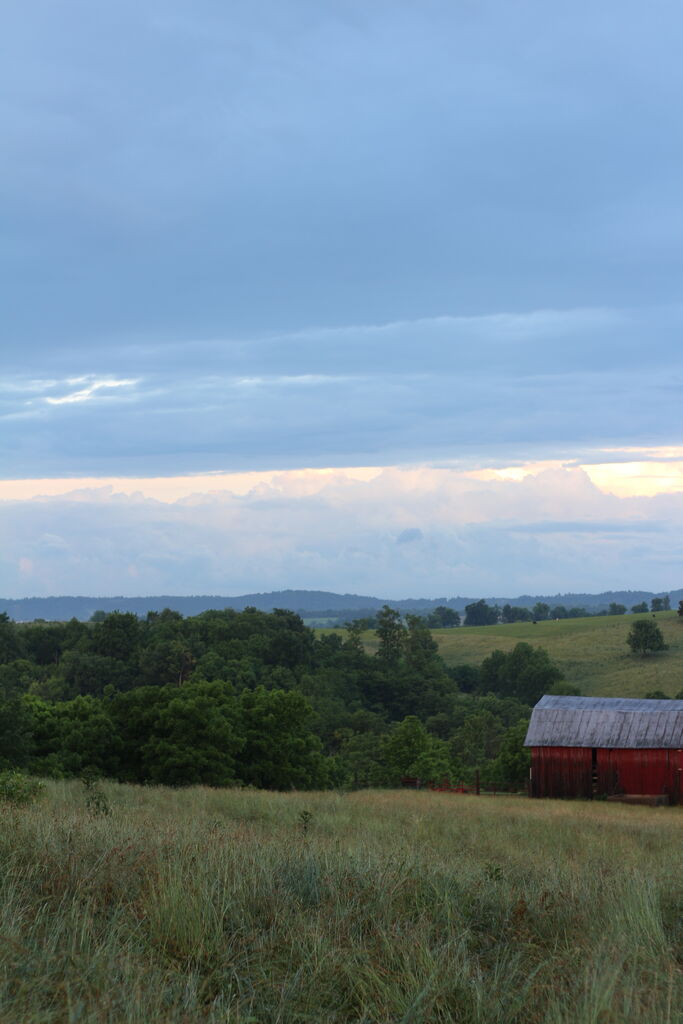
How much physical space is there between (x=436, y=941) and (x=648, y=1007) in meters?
1.81

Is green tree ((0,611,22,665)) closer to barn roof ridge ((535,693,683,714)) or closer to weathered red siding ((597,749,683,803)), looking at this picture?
barn roof ridge ((535,693,683,714))

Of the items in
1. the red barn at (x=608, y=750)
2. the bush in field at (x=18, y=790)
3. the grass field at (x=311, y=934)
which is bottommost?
the red barn at (x=608, y=750)

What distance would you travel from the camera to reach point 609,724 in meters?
46.1

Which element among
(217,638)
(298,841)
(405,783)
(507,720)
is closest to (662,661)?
(507,720)

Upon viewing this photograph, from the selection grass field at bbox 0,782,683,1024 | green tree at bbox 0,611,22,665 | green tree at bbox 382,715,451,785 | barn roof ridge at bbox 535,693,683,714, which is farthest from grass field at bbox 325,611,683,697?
grass field at bbox 0,782,683,1024

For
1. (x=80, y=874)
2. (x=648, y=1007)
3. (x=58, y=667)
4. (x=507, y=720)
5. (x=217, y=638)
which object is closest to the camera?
(x=648, y=1007)

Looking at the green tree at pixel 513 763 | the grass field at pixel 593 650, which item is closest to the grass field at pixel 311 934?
the green tree at pixel 513 763

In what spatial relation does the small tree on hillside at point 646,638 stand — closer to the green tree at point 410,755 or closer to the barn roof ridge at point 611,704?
the green tree at point 410,755

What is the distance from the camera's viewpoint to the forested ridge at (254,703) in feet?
135

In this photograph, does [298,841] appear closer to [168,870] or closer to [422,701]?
[168,870]

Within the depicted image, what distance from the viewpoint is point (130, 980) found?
220 inches

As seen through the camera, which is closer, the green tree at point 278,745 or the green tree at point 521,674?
the green tree at point 278,745

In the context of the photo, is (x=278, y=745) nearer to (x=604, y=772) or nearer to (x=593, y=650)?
(x=604, y=772)

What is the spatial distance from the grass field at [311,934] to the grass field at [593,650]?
320 ft
